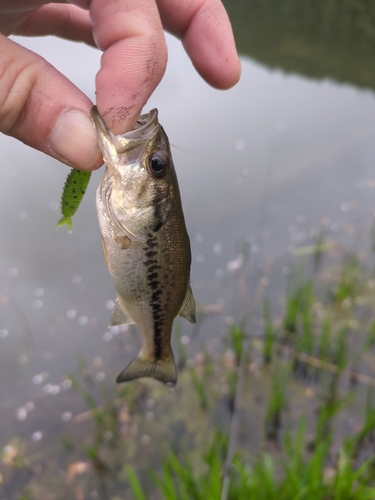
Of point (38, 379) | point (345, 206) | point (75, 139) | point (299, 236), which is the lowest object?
point (38, 379)

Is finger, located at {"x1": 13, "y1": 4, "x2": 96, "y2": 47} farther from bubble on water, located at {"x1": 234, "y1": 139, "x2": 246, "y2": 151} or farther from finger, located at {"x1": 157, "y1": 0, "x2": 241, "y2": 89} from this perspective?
bubble on water, located at {"x1": 234, "y1": 139, "x2": 246, "y2": 151}

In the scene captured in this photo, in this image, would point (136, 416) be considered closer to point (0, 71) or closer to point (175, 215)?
point (175, 215)

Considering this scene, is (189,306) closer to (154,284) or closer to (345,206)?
(154,284)

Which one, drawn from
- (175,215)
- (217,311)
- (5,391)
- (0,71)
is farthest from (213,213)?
(0,71)

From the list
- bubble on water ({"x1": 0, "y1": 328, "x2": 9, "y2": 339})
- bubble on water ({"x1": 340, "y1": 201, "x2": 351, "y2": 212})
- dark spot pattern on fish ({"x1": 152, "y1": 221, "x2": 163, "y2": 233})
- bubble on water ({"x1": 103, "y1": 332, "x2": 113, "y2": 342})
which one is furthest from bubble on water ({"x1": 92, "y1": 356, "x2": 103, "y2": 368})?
bubble on water ({"x1": 340, "y1": 201, "x2": 351, "y2": 212})

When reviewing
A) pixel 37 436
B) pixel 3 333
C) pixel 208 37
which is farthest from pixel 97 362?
pixel 208 37

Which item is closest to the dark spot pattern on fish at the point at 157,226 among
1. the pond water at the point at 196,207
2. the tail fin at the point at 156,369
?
the tail fin at the point at 156,369

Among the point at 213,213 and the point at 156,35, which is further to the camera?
the point at 213,213
